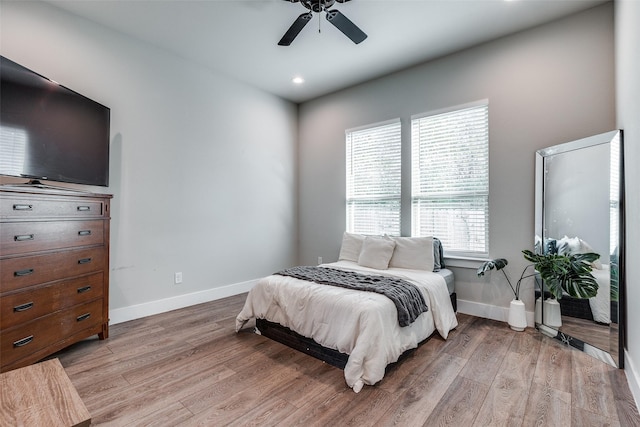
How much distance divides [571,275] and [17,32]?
5.15 metres

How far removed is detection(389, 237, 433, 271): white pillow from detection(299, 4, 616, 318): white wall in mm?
498

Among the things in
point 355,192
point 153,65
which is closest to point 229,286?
point 355,192

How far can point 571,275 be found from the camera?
8.72 feet

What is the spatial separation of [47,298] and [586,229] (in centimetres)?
428

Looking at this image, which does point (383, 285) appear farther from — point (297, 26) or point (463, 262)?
point (297, 26)

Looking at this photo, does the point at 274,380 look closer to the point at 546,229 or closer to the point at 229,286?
the point at 229,286

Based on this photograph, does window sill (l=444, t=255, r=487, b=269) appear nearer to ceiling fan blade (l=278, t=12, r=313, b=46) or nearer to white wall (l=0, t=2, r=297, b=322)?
white wall (l=0, t=2, r=297, b=322)

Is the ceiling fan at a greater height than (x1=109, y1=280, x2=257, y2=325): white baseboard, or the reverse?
the ceiling fan

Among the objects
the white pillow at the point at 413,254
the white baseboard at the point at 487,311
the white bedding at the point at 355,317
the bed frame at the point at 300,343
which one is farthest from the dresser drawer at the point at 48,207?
the white baseboard at the point at 487,311

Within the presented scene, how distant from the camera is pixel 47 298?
224cm

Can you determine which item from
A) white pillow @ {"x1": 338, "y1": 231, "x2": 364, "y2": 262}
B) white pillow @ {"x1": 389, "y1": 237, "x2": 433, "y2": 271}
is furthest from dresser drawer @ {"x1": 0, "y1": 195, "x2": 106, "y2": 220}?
white pillow @ {"x1": 389, "y1": 237, "x2": 433, "y2": 271}

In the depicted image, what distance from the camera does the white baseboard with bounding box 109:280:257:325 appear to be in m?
3.20

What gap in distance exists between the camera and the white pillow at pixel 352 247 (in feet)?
12.8

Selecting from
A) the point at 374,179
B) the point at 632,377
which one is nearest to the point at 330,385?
the point at 632,377
